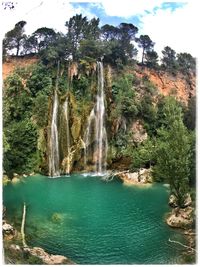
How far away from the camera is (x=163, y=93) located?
17.0 feet

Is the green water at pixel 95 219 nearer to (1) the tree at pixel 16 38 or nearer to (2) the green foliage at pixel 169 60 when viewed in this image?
(2) the green foliage at pixel 169 60

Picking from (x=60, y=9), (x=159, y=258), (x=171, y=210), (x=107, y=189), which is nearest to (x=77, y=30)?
(x=60, y=9)

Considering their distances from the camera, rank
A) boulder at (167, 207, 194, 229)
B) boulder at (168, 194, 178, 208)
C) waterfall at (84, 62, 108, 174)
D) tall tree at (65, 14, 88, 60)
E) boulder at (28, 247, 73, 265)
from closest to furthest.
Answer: boulder at (28, 247, 73, 265)
boulder at (167, 207, 194, 229)
boulder at (168, 194, 178, 208)
tall tree at (65, 14, 88, 60)
waterfall at (84, 62, 108, 174)

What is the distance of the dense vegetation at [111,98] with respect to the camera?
4.84 meters

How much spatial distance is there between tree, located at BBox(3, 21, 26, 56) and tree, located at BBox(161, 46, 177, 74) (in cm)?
151

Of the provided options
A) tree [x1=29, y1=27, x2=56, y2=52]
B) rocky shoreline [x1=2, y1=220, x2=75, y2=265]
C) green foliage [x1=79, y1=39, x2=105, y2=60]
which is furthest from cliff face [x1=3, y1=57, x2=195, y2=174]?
rocky shoreline [x1=2, y1=220, x2=75, y2=265]

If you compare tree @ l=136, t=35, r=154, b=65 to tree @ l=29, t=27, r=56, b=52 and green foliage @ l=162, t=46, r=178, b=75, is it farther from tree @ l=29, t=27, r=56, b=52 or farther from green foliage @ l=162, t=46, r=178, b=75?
tree @ l=29, t=27, r=56, b=52

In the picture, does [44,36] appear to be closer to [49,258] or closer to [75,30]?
[75,30]

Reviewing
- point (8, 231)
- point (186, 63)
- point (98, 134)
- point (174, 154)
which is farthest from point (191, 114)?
point (8, 231)

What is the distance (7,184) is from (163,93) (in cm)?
191

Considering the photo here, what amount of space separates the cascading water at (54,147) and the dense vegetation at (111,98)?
0.09 m

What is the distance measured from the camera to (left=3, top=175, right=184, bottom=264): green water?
459 cm

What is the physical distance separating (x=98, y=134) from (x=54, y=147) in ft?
1.72

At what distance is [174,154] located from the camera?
483cm
